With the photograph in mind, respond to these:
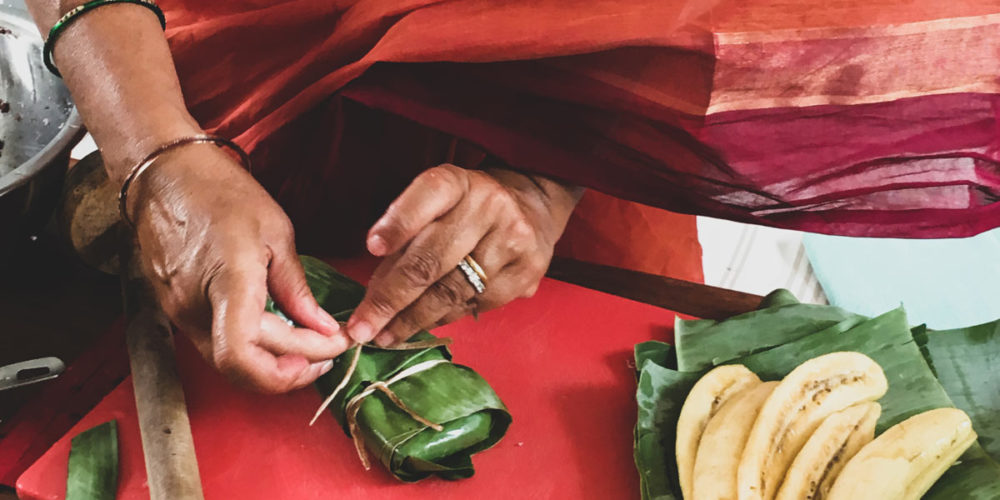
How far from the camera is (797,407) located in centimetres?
81

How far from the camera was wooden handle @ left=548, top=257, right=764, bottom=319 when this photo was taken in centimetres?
110

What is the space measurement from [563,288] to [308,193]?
0.40m

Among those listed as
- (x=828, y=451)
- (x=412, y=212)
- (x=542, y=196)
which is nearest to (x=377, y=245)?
(x=412, y=212)

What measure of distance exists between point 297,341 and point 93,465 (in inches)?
12.1

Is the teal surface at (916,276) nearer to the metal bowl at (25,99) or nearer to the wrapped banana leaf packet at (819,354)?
the wrapped banana leaf packet at (819,354)

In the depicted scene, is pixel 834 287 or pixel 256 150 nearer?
pixel 256 150

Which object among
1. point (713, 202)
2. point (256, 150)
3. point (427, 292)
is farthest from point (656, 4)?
point (256, 150)

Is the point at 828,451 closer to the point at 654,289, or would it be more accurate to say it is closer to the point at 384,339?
the point at 654,289

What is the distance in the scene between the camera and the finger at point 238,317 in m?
0.58

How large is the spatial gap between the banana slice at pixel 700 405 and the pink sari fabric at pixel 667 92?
0.20m

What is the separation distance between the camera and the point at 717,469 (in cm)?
75

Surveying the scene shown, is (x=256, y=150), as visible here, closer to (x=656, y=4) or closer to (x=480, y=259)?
(x=480, y=259)

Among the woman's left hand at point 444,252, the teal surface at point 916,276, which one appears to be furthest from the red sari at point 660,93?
the teal surface at point 916,276

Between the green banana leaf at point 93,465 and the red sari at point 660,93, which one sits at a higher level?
the red sari at point 660,93
